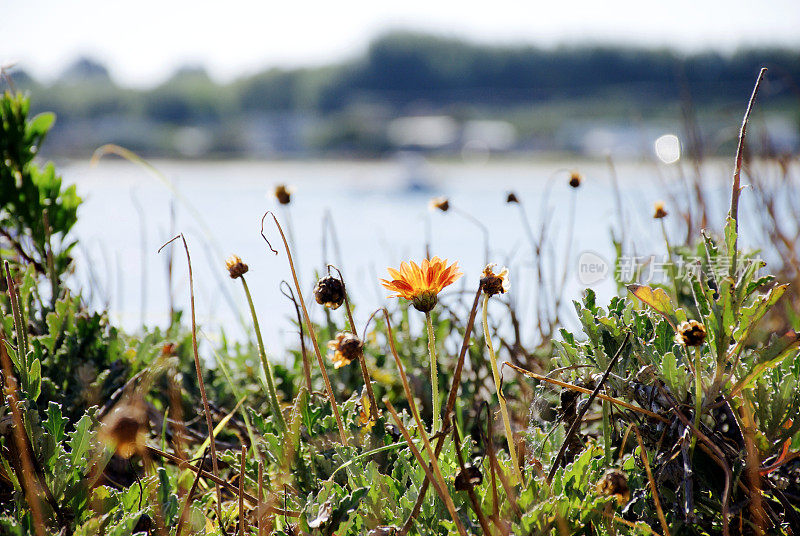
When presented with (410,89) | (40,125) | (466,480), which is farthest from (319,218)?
(410,89)

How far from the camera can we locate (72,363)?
0.92 meters

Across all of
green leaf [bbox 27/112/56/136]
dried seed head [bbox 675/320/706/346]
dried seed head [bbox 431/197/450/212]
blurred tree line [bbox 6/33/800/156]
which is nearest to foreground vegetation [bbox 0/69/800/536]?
dried seed head [bbox 675/320/706/346]

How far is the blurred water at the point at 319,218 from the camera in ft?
11.8

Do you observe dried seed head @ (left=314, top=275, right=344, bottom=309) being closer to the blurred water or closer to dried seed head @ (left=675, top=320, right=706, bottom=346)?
dried seed head @ (left=675, top=320, right=706, bottom=346)

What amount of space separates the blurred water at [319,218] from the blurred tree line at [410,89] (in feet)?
41.3

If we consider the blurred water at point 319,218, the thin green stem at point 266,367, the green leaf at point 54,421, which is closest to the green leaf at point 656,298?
the thin green stem at point 266,367

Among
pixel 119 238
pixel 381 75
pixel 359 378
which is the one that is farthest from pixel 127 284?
pixel 381 75

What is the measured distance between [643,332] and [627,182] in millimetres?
11220

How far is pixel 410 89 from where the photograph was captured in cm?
3978

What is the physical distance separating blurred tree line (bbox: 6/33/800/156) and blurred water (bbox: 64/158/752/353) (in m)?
12.6

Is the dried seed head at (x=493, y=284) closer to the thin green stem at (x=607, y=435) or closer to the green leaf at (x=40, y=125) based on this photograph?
the thin green stem at (x=607, y=435)

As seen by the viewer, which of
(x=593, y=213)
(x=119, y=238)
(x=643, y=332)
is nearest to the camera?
(x=643, y=332)

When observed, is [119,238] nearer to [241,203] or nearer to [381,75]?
[241,203]

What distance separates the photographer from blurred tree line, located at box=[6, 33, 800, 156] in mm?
31109
